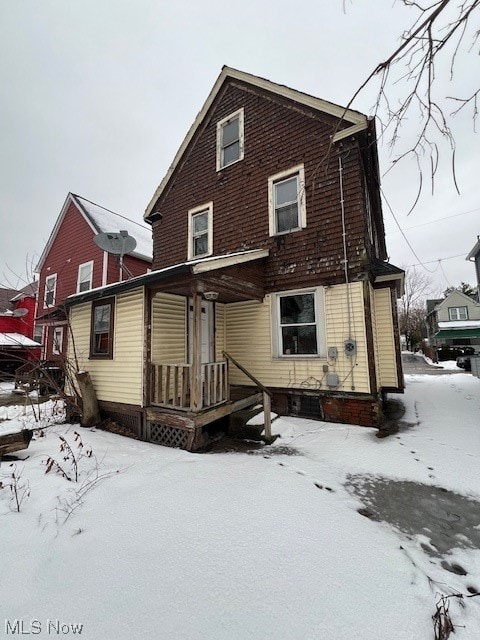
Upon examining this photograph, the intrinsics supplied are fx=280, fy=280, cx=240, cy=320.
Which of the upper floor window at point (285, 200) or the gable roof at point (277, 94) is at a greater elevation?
the gable roof at point (277, 94)

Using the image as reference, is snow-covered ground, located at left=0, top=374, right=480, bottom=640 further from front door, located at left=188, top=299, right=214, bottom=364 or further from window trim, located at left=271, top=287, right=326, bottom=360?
front door, located at left=188, top=299, right=214, bottom=364

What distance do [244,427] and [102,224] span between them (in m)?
14.5

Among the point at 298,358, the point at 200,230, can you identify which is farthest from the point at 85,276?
the point at 298,358

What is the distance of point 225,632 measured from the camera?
1697 mm

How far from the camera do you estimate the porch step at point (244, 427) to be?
5801 mm

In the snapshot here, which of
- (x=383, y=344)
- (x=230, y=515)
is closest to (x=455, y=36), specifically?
(x=230, y=515)

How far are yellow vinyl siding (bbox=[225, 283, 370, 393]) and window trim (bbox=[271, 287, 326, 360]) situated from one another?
0.06 metres

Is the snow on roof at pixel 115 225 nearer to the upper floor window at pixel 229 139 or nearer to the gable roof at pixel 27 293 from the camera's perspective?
the gable roof at pixel 27 293

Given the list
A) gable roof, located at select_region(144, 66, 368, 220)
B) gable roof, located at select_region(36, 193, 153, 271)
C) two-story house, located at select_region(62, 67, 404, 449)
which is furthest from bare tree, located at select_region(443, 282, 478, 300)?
gable roof, located at select_region(144, 66, 368, 220)

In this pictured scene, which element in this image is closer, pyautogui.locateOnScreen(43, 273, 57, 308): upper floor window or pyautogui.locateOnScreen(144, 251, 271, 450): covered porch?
pyautogui.locateOnScreen(144, 251, 271, 450): covered porch

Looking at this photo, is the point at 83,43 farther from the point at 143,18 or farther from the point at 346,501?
the point at 346,501

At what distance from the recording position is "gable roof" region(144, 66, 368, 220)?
6843mm

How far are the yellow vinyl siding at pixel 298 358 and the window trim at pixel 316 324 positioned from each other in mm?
56

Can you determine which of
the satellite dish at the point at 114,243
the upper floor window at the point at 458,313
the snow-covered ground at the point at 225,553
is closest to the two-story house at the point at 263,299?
the satellite dish at the point at 114,243
